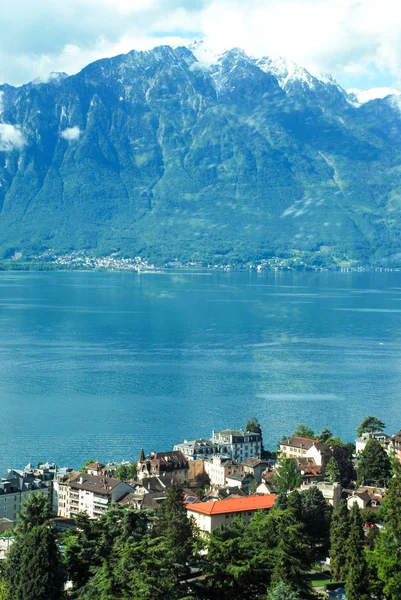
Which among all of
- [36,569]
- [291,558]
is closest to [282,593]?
[291,558]

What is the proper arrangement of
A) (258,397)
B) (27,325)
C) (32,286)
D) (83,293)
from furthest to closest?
(32,286), (83,293), (27,325), (258,397)

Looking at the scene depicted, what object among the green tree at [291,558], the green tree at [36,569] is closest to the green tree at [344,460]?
the green tree at [291,558]

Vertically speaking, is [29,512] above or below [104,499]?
above

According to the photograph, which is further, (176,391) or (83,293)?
(83,293)

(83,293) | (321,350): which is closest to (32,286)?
(83,293)

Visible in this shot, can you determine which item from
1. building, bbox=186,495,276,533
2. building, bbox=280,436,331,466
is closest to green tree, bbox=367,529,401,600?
building, bbox=186,495,276,533

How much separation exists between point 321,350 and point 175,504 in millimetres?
67880

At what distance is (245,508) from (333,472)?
971cm

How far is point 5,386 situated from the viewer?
7844 cm

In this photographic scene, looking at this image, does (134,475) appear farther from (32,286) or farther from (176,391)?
(32,286)

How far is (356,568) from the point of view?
29281mm

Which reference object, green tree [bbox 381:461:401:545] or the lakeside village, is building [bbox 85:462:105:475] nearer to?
the lakeside village

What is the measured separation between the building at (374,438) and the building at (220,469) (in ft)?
26.2

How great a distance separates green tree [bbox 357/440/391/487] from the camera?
45.4 meters
